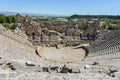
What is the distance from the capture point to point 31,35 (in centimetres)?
4259

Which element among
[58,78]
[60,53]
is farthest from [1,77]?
[60,53]

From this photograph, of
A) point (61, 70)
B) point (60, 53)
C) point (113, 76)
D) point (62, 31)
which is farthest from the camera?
point (62, 31)

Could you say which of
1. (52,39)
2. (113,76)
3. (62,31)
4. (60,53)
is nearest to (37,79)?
(113,76)

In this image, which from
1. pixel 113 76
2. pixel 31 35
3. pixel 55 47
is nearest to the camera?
pixel 113 76

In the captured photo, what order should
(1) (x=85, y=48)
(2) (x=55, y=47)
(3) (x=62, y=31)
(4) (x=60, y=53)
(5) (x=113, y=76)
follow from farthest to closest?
(3) (x=62, y=31) < (2) (x=55, y=47) < (1) (x=85, y=48) < (4) (x=60, y=53) < (5) (x=113, y=76)

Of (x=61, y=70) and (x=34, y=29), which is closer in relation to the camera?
(x=61, y=70)

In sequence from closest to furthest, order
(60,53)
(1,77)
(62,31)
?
(1,77), (60,53), (62,31)

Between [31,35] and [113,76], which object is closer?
[113,76]

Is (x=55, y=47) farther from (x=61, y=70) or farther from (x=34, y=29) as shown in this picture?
(x=61, y=70)

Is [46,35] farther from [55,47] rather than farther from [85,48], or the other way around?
[85,48]

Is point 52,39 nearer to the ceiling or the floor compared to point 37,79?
nearer to the floor

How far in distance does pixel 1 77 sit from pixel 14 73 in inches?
22.1

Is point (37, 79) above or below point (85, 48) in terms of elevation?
above

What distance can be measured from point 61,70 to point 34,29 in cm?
3382
